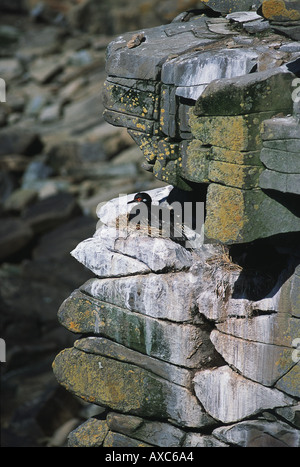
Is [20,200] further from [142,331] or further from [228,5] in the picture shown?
[228,5]

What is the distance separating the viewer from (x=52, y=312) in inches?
866

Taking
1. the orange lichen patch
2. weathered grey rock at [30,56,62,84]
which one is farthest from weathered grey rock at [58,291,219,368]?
weathered grey rock at [30,56,62,84]

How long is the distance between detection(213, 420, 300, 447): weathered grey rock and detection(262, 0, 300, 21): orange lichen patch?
16.0 ft

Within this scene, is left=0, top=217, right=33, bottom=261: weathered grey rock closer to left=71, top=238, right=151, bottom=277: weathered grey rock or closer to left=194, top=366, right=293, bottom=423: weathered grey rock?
left=71, top=238, right=151, bottom=277: weathered grey rock

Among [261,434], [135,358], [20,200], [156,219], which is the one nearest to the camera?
[261,434]

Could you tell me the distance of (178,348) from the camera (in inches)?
390

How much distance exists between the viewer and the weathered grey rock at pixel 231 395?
31.0ft

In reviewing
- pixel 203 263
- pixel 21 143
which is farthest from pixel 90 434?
pixel 21 143

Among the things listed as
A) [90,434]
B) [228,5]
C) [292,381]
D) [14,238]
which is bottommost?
[14,238]

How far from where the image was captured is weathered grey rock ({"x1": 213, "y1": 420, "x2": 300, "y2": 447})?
9.20 metres

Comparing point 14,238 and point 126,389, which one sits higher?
point 126,389

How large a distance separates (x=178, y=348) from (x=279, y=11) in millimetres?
4380

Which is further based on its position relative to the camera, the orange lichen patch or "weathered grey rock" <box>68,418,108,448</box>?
"weathered grey rock" <box>68,418,108,448</box>

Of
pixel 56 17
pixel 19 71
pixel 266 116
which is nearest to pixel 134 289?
pixel 266 116
